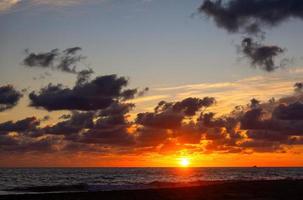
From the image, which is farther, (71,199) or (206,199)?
(71,199)

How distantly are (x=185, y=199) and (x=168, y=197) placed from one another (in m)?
3.33

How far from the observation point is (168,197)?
168 feet

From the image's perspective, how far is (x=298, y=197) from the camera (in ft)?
160

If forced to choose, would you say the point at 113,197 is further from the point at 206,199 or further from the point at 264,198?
the point at 264,198

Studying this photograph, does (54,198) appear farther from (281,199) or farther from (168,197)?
(281,199)

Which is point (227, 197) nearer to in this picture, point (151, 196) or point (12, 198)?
point (151, 196)

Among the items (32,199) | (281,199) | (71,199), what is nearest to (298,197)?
(281,199)

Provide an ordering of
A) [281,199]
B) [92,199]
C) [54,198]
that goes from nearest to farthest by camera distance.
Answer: [281,199] < [92,199] < [54,198]

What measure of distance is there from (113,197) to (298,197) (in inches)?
760

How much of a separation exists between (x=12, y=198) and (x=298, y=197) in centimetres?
3182

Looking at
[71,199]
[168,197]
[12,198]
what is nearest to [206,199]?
[168,197]

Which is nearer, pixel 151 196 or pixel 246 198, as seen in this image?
pixel 246 198

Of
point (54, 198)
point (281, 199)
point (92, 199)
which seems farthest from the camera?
point (54, 198)

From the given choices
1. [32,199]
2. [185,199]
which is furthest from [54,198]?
[185,199]
